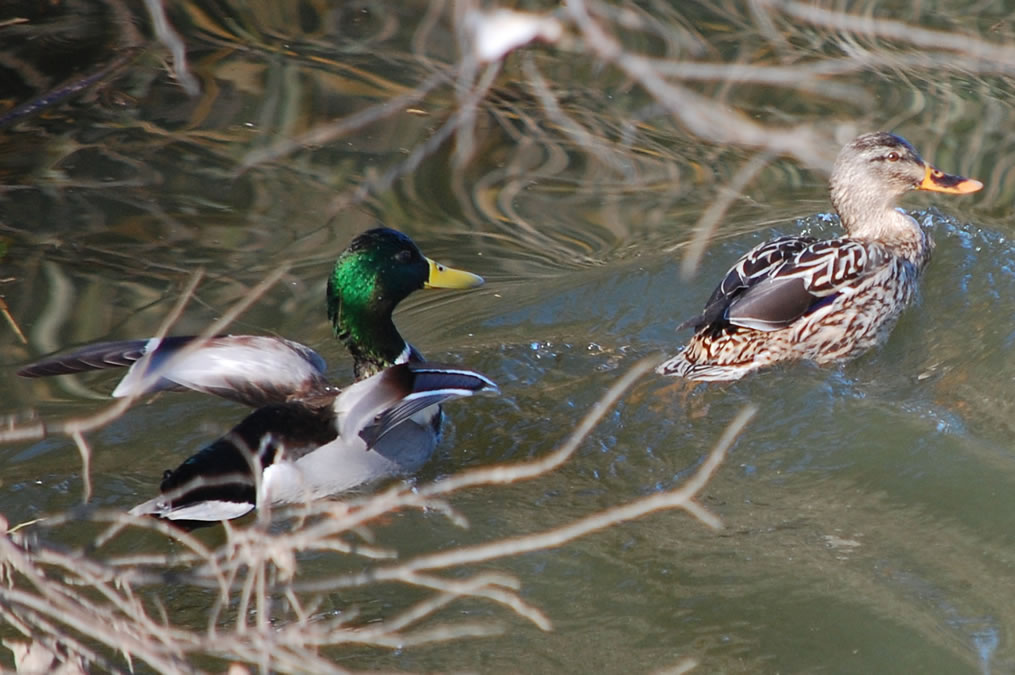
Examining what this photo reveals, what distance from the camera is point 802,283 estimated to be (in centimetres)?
621

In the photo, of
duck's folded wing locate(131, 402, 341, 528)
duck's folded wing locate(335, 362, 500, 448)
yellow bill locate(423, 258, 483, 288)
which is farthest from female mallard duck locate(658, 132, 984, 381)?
duck's folded wing locate(131, 402, 341, 528)

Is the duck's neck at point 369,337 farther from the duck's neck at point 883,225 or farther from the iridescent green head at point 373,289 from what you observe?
the duck's neck at point 883,225

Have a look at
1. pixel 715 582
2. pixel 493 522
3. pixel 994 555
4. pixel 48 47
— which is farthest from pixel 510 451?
pixel 48 47

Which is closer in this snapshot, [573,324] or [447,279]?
[447,279]

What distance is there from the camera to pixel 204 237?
704 centimetres

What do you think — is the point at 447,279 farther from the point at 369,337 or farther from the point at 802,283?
the point at 802,283

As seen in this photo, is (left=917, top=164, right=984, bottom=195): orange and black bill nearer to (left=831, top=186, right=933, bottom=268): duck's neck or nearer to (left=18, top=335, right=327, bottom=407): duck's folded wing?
(left=831, top=186, right=933, bottom=268): duck's neck

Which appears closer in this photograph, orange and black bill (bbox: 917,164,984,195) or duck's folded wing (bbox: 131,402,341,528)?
duck's folded wing (bbox: 131,402,341,528)

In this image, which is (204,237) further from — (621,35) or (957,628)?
(957,628)

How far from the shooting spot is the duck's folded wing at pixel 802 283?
19.7 ft

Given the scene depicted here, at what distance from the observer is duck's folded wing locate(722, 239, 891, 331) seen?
6016 mm

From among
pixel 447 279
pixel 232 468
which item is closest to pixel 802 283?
pixel 447 279

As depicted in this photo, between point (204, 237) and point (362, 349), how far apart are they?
5.61 feet

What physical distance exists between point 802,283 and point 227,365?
2.83 meters
